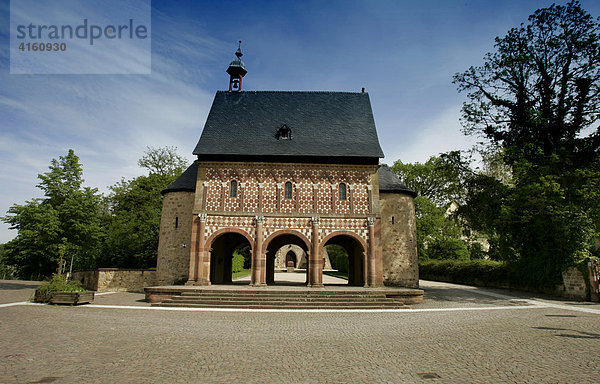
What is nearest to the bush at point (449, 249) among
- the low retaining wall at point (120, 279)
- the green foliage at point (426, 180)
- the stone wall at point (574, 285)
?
the green foliage at point (426, 180)

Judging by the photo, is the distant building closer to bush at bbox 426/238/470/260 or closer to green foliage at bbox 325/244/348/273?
bush at bbox 426/238/470/260

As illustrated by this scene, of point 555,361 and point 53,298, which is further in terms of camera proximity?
point 53,298

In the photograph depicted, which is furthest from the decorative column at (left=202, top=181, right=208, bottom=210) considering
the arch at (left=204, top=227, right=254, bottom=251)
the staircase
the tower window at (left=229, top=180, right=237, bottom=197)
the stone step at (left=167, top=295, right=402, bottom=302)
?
the stone step at (left=167, top=295, right=402, bottom=302)

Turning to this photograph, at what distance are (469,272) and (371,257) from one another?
1384 cm

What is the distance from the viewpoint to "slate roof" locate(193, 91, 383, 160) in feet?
70.8

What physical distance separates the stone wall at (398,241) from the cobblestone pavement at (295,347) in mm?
8681

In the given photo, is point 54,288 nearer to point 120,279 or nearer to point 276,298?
point 120,279

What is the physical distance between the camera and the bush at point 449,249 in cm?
3759

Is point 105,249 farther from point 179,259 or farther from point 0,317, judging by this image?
point 0,317

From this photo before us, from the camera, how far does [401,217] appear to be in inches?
888

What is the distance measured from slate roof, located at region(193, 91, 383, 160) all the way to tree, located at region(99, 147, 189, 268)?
40.9ft

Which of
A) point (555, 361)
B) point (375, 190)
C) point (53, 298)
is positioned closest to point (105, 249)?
point (53, 298)

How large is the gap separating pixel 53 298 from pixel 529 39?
28997 millimetres

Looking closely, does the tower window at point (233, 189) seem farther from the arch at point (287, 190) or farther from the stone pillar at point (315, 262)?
the stone pillar at point (315, 262)
